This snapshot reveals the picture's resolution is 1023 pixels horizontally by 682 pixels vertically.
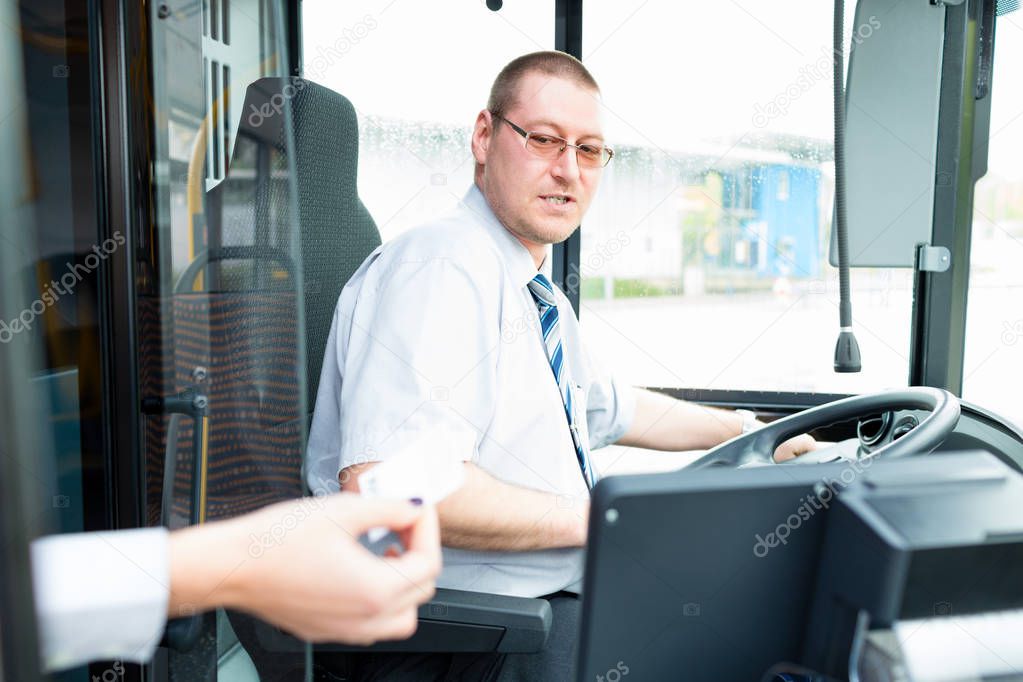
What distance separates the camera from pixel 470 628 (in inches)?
42.2

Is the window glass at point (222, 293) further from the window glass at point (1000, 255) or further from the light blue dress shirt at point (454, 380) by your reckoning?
the window glass at point (1000, 255)

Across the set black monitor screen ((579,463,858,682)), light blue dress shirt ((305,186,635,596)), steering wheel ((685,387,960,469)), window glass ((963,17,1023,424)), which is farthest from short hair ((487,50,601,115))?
black monitor screen ((579,463,858,682))

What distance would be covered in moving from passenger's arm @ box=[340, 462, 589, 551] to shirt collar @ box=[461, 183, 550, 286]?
37 centimetres

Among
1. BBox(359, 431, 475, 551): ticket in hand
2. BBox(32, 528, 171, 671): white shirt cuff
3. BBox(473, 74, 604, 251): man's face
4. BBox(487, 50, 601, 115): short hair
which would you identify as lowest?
BBox(32, 528, 171, 671): white shirt cuff

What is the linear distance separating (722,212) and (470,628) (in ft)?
4.21

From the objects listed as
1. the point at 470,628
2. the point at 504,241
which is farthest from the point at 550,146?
the point at 470,628

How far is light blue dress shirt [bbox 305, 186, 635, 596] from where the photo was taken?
1.17 m

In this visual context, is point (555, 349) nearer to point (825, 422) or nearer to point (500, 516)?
point (500, 516)

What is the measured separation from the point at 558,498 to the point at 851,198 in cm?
89

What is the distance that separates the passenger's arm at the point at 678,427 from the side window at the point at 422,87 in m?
0.70

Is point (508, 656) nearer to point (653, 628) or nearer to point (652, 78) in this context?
point (653, 628)

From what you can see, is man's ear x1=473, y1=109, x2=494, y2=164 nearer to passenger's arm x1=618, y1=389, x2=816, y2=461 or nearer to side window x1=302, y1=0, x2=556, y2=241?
side window x1=302, y1=0, x2=556, y2=241

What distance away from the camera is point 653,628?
1.78 feet

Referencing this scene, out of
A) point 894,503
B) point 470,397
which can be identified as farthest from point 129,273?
point 894,503
